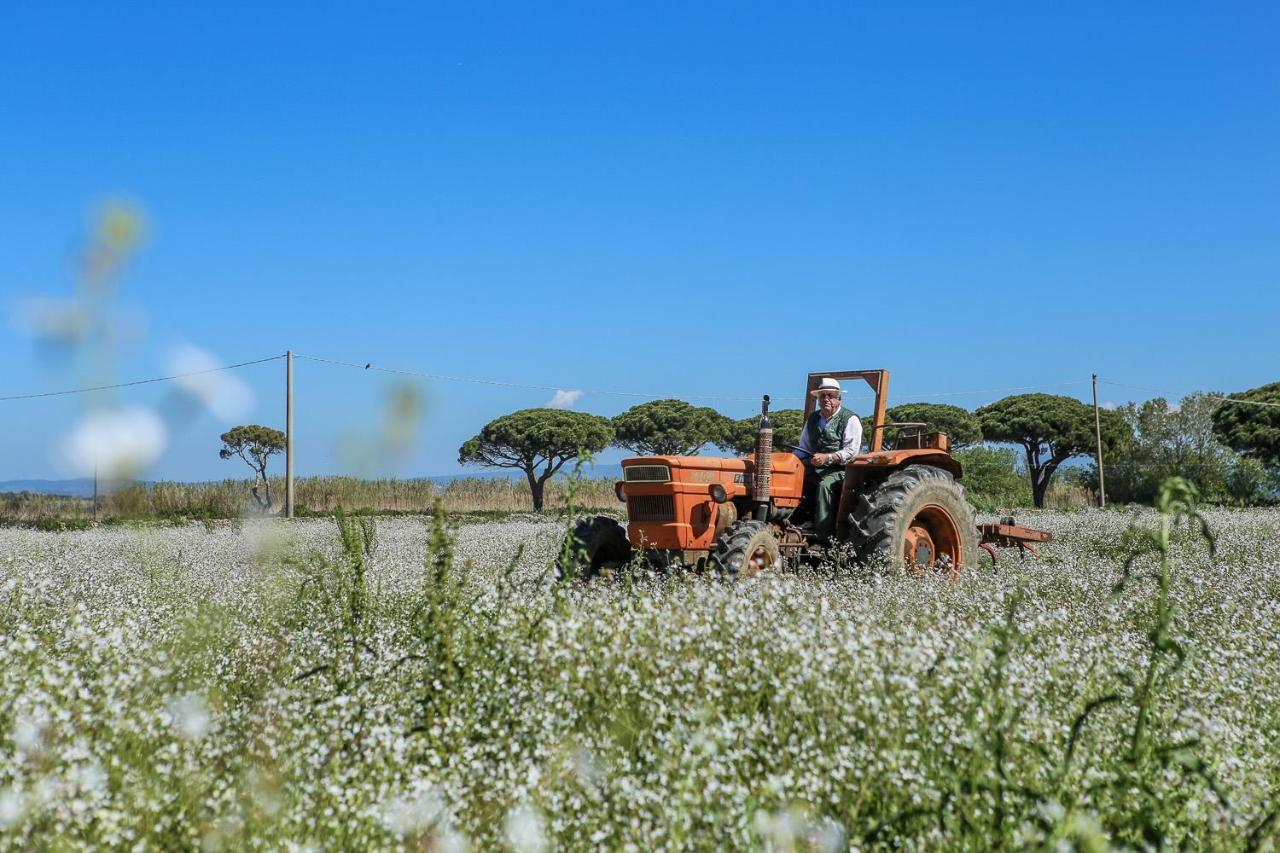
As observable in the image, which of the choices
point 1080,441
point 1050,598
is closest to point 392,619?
point 1050,598

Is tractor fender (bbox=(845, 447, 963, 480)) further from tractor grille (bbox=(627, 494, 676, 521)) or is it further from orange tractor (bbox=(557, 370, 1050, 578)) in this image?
tractor grille (bbox=(627, 494, 676, 521))

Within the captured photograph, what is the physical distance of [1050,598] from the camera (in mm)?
7832

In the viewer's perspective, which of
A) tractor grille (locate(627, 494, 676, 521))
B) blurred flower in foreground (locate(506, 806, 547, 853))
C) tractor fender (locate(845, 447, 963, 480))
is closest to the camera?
blurred flower in foreground (locate(506, 806, 547, 853))

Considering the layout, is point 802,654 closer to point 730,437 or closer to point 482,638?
point 482,638

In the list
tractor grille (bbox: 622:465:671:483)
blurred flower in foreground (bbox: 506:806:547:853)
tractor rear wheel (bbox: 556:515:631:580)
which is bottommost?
blurred flower in foreground (bbox: 506:806:547:853)

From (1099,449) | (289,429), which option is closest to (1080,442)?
(1099,449)

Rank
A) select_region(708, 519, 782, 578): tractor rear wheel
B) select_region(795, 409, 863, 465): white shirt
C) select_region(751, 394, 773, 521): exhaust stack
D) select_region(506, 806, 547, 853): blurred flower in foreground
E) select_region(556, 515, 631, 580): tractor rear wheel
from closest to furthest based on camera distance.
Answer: select_region(506, 806, 547, 853): blurred flower in foreground < select_region(708, 519, 782, 578): tractor rear wheel < select_region(751, 394, 773, 521): exhaust stack < select_region(556, 515, 631, 580): tractor rear wheel < select_region(795, 409, 863, 465): white shirt

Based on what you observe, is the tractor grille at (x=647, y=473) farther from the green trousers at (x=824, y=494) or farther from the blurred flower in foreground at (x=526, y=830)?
the blurred flower in foreground at (x=526, y=830)

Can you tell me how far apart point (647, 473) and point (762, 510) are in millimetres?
987

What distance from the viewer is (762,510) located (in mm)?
7723

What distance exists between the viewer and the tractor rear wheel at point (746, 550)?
6934 millimetres

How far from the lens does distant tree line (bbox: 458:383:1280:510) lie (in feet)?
123

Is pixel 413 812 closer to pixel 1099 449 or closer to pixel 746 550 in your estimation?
pixel 746 550

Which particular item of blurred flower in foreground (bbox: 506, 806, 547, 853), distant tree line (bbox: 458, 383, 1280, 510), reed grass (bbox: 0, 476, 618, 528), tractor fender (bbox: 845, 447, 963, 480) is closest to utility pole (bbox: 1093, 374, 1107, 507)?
distant tree line (bbox: 458, 383, 1280, 510)
